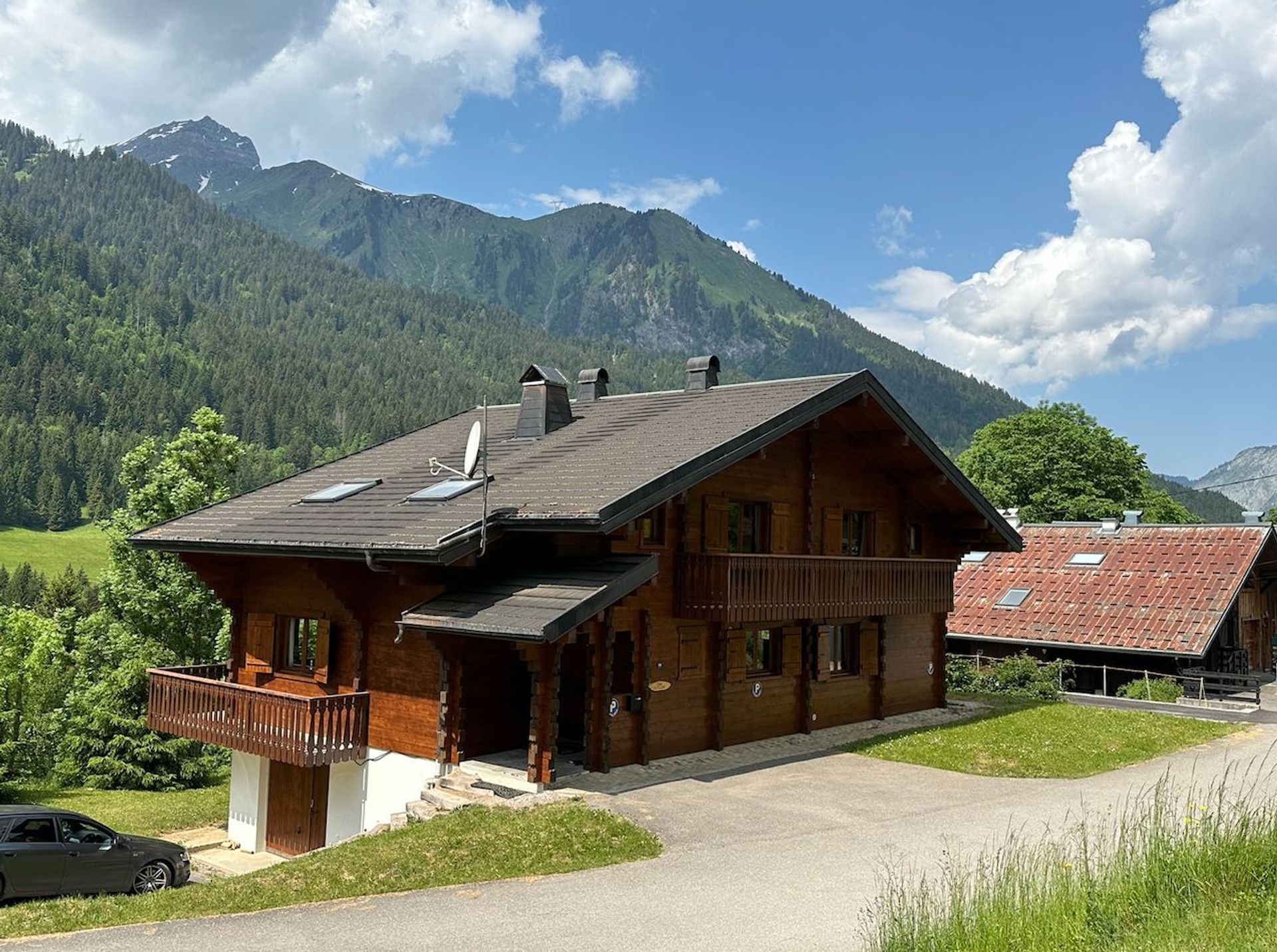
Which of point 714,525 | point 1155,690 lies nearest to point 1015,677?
point 1155,690

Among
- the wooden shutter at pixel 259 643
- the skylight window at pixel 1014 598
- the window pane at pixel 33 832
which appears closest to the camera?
the window pane at pixel 33 832

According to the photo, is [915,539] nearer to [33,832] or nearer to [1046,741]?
[1046,741]

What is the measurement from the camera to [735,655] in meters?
18.5

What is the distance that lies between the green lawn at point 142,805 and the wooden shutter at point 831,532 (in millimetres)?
14344

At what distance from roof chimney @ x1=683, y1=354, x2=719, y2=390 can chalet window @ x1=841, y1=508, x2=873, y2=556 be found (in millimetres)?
4085

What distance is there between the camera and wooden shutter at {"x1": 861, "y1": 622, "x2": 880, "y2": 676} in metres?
22.2

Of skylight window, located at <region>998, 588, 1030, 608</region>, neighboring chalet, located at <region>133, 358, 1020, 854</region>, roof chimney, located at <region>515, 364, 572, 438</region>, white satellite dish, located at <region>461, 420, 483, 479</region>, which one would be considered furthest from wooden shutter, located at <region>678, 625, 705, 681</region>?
skylight window, located at <region>998, 588, 1030, 608</region>

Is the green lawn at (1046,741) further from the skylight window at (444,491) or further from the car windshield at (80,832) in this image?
the car windshield at (80,832)

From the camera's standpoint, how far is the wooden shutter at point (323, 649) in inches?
703

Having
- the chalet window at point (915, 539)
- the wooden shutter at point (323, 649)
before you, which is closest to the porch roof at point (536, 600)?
the wooden shutter at point (323, 649)

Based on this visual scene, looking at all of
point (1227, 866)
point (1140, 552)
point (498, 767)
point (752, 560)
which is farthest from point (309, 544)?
point (1140, 552)

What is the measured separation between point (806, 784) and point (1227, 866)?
26.4ft

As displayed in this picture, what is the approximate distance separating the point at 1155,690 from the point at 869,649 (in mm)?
10983

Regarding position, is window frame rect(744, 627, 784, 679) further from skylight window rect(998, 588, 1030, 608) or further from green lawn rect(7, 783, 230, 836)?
skylight window rect(998, 588, 1030, 608)
